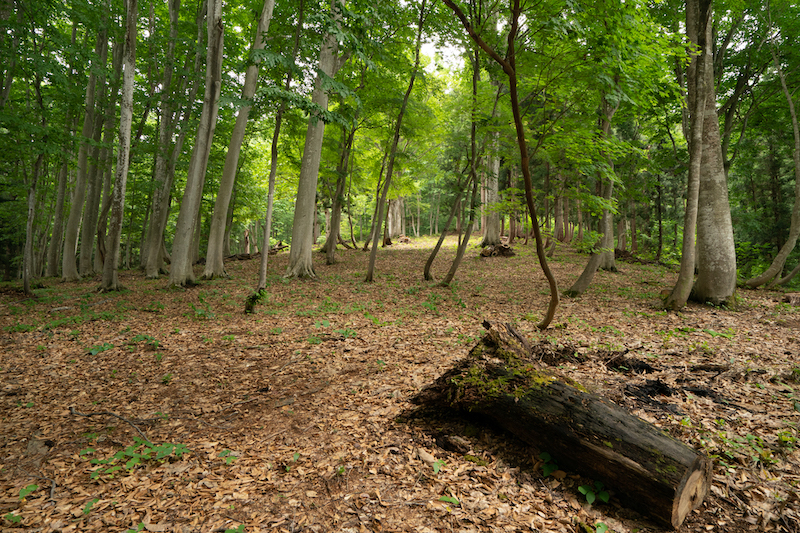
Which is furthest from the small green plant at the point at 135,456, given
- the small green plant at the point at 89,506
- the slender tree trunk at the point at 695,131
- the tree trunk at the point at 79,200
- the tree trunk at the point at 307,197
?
the tree trunk at the point at 79,200

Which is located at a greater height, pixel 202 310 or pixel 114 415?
pixel 202 310

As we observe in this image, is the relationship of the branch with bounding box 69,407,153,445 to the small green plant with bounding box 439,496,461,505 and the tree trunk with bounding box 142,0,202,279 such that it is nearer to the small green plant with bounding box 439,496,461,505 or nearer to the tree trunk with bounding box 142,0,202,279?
the small green plant with bounding box 439,496,461,505

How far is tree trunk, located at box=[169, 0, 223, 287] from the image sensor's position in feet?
31.0

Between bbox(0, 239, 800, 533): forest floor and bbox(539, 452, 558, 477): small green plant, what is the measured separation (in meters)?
0.06

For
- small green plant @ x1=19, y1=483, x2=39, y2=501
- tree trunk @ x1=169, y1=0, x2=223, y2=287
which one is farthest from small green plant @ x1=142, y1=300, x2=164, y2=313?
small green plant @ x1=19, y1=483, x2=39, y2=501

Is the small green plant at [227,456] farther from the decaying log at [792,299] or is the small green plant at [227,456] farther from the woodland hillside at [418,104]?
the decaying log at [792,299]

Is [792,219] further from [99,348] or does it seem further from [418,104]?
[99,348]

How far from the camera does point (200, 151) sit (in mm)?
10141

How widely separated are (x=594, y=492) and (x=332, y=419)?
248 centimetres

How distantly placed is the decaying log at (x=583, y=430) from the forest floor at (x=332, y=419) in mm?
164

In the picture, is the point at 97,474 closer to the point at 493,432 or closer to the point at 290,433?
the point at 290,433

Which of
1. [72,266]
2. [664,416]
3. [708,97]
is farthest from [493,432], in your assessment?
[72,266]

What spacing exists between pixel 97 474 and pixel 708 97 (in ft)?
41.4

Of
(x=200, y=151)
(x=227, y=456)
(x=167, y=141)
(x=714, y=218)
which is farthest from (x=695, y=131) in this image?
(x=167, y=141)
